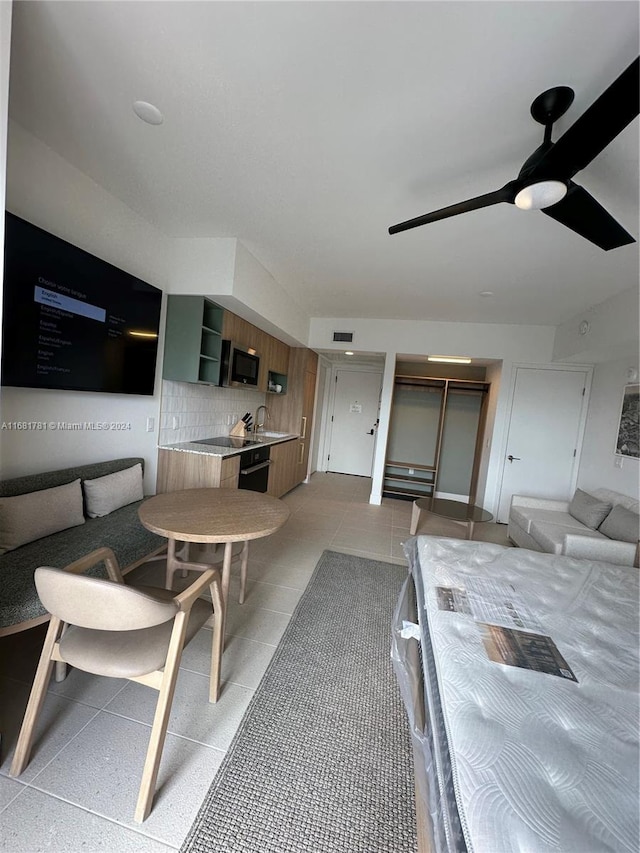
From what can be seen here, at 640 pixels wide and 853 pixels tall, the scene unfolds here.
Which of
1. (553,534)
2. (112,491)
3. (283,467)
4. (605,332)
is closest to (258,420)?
(283,467)

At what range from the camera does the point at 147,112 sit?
1.58m

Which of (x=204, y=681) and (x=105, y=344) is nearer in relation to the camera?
(x=204, y=681)

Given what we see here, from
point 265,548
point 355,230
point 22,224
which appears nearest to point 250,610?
point 265,548

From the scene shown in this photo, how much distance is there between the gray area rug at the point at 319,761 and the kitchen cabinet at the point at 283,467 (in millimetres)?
2387

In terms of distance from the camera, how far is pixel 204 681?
1.69m

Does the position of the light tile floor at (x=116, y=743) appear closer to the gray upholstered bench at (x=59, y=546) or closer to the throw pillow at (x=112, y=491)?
the gray upholstered bench at (x=59, y=546)

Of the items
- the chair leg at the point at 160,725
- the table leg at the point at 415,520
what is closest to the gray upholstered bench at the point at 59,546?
the chair leg at the point at 160,725

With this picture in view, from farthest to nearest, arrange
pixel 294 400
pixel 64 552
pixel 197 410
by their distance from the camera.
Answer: pixel 294 400, pixel 197 410, pixel 64 552

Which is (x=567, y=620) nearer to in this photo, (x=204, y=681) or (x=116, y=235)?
(x=204, y=681)

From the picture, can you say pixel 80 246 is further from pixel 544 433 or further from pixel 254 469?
pixel 544 433

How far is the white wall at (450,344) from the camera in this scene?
4535 millimetres

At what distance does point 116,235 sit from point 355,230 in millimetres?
1772

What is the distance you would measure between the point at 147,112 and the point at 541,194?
181 cm

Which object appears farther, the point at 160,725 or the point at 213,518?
the point at 213,518
